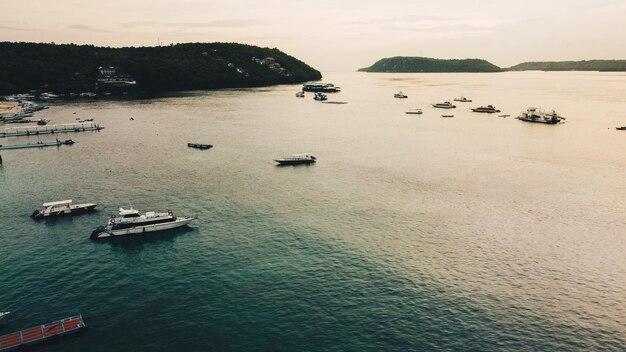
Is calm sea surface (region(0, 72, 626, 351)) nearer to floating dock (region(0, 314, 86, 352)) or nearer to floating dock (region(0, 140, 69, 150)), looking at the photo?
floating dock (region(0, 314, 86, 352))

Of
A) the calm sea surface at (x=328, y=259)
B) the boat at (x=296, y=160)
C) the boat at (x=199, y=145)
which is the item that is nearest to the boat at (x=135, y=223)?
the calm sea surface at (x=328, y=259)

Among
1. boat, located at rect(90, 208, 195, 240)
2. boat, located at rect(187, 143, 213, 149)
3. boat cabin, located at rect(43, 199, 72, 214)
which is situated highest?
boat, located at rect(187, 143, 213, 149)

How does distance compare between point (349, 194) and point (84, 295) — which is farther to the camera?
point (349, 194)

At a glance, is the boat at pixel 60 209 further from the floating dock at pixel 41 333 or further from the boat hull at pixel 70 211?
the floating dock at pixel 41 333

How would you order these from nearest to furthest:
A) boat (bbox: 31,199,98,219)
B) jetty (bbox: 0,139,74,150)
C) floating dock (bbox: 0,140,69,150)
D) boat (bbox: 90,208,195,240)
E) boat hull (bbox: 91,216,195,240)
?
boat hull (bbox: 91,216,195,240)
boat (bbox: 90,208,195,240)
boat (bbox: 31,199,98,219)
floating dock (bbox: 0,140,69,150)
jetty (bbox: 0,139,74,150)

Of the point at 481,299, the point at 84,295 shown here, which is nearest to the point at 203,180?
the point at 84,295

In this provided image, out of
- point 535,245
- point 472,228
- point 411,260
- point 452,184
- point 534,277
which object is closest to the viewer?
point 534,277

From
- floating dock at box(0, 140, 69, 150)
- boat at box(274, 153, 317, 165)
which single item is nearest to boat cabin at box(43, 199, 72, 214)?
boat at box(274, 153, 317, 165)

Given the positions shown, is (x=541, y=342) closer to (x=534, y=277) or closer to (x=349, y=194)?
(x=534, y=277)
